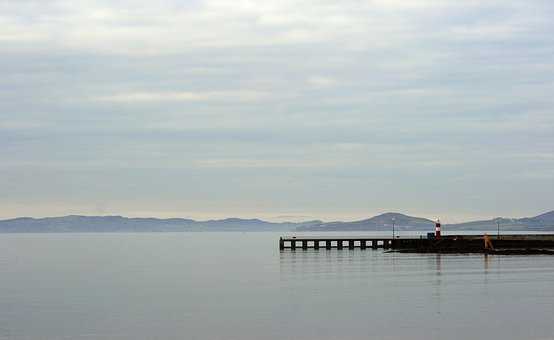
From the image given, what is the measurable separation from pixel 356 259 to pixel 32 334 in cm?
6865

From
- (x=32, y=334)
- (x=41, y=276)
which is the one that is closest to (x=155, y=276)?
(x=41, y=276)

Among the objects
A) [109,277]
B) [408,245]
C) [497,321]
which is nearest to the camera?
[497,321]

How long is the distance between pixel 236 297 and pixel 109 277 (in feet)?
86.7

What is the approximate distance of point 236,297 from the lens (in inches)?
2489

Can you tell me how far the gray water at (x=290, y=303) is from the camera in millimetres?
45312

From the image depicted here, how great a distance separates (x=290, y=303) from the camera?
5781cm

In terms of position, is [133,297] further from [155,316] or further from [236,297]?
[155,316]

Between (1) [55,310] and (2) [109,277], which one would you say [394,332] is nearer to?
(1) [55,310]

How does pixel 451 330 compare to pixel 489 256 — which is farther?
pixel 489 256

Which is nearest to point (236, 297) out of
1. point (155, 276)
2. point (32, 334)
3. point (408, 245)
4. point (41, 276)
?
point (32, 334)

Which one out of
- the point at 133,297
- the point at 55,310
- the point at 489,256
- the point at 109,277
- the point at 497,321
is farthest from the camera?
the point at 489,256

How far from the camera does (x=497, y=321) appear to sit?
156ft

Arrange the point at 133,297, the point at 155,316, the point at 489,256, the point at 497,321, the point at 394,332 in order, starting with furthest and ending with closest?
1. the point at 489,256
2. the point at 133,297
3. the point at 155,316
4. the point at 497,321
5. the point at 394,332

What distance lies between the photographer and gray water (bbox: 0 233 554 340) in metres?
45.3
